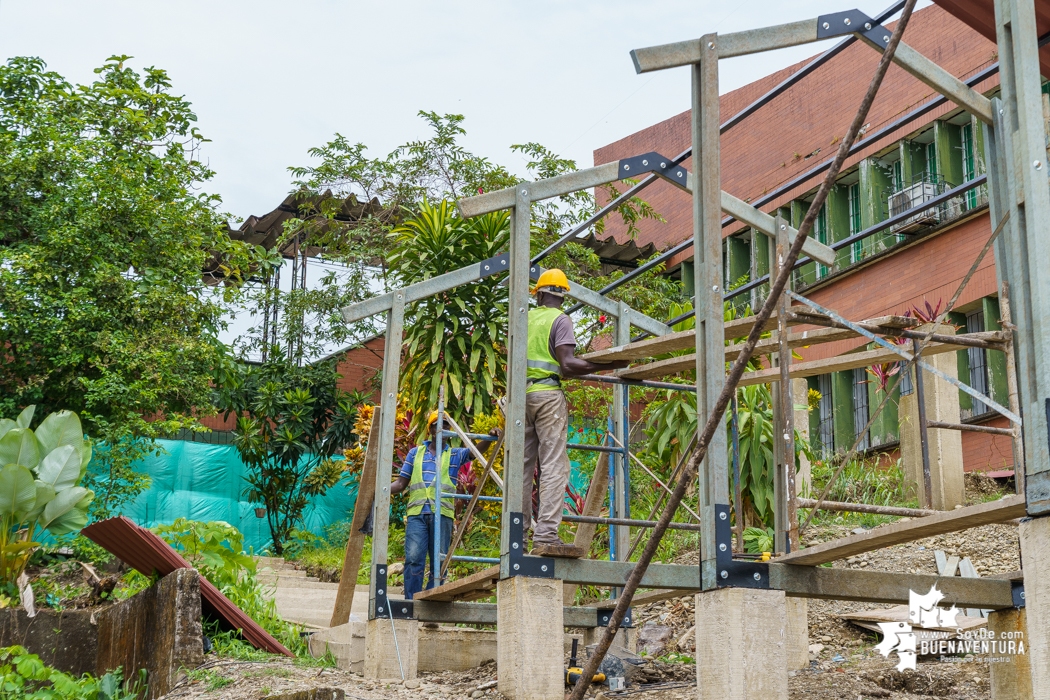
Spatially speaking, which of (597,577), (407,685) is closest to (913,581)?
(597,577)

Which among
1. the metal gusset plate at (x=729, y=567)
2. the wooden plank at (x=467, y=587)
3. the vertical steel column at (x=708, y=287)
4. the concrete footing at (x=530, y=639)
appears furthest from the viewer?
the wooden plank at (x=467, y=587)

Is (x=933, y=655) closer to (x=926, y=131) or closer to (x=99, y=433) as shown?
(x=99, y=433)

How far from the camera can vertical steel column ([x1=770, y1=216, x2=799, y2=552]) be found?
5.71m

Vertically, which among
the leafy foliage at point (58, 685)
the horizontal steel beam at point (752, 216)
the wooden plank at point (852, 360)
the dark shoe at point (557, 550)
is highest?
the horizontal steel beam at point (752, 216)

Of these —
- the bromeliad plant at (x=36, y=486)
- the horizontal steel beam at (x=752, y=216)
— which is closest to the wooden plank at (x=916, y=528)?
the horizontal steel beam at (x=752, y=216)

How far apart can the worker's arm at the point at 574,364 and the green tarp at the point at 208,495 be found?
A: 39.4 feet

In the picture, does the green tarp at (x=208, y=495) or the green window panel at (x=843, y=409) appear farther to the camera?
the green window panel at (x=843, y=409)

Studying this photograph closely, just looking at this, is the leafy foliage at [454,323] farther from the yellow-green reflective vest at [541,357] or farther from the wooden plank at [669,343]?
the wooden plank at [669,343]

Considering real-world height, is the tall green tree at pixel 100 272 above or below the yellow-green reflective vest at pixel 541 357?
above

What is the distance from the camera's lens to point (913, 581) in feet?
20.6

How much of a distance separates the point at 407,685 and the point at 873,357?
3.82 meters

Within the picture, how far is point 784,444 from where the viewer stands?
237 inches

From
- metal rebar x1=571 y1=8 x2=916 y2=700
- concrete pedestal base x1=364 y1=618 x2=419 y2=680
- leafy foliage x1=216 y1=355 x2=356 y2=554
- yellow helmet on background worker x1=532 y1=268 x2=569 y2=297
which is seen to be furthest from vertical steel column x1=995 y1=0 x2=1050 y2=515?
leafy foliage x1=216 y1=355 x2=356 y2=554

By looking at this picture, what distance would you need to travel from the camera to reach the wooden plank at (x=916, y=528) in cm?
504
